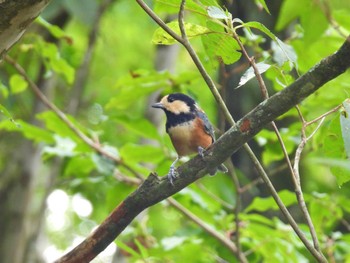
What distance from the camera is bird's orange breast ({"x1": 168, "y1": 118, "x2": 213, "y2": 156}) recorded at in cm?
331

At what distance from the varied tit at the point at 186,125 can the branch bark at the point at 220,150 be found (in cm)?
101

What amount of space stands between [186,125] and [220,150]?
54.6 inches

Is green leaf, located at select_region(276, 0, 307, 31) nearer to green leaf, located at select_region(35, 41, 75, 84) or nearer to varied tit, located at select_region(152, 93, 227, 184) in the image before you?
varied tit, located at select_region(152, 93, 227, 184)

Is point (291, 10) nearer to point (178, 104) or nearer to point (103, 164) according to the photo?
point (178, 104)

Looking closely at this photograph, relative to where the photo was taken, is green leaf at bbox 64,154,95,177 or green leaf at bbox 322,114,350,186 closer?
green leaf at bbox 322,114,350,186

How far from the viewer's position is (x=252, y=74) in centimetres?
194

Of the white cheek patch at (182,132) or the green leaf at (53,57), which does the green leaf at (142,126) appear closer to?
the white cheek patch at (182,132)

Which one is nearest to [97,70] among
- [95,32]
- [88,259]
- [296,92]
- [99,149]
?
[95,32]

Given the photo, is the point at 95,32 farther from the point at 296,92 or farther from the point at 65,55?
the point at 296,92

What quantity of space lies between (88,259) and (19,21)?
93cm

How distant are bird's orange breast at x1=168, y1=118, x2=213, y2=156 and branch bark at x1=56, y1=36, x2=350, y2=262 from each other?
103cm

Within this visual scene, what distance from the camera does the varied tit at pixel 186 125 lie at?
10.9 feet

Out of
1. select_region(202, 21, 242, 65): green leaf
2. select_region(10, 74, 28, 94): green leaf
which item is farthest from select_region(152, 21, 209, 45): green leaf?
select_region(10, 74, 28, 94): green leaf

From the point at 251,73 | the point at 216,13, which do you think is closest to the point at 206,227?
the point at 251,73
